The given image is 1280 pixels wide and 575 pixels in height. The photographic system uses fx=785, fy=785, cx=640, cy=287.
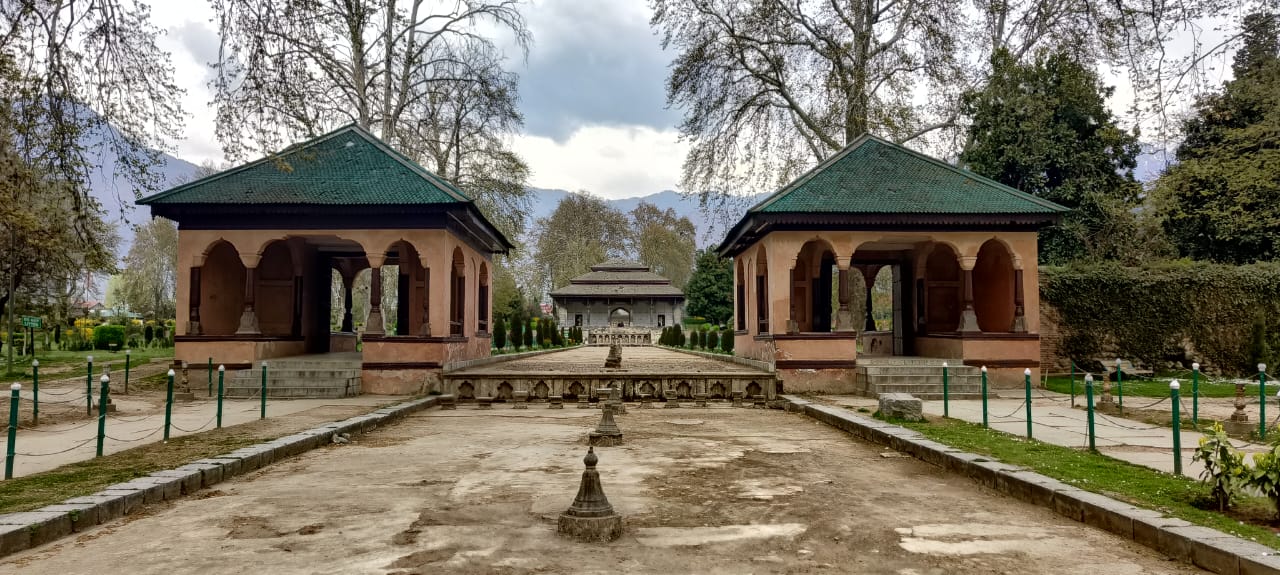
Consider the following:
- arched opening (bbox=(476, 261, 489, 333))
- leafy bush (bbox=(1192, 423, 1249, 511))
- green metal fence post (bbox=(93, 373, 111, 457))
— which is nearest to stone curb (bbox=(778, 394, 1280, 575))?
leafy bush (bbox=(1192, 423, 1249, 511))

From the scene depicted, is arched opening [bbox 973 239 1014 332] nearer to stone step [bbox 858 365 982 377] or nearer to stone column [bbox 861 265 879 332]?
stone column [bbox 861 265 879 332]

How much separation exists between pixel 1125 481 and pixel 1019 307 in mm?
12101

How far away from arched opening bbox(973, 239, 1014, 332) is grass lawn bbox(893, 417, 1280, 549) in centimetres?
1104

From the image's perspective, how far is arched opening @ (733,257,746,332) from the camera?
23922 mm

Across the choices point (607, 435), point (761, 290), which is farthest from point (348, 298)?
point (607, 435)

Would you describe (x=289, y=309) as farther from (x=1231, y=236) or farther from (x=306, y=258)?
(x=1231, y=236)

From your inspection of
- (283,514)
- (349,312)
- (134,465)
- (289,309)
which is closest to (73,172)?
(134,465)

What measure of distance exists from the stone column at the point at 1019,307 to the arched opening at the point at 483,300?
1421cm

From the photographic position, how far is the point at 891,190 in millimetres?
17969

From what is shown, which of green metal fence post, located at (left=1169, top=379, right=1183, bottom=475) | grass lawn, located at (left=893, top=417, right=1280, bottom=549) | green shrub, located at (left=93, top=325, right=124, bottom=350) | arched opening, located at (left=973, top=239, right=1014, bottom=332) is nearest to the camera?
grass lawn, located at (left=893, top=417, right=1280, bottom=549)

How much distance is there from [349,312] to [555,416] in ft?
42.4

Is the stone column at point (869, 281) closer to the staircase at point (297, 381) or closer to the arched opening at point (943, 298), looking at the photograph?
the arched opening at point (943, 298)

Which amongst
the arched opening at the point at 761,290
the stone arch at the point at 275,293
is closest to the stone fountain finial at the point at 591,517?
the arched opening at the point at 761,290

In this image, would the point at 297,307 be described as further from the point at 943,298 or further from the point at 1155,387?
the point at 1155,387
